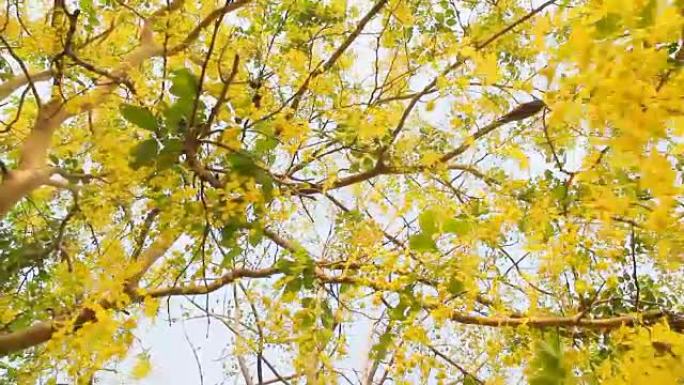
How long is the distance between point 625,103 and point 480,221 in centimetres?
106

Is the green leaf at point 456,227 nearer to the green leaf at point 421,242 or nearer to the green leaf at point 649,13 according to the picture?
the green leaf at point 421,242

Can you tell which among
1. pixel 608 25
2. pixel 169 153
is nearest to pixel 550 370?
pixel 608 25

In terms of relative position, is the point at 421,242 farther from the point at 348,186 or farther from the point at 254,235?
the point at 348,186

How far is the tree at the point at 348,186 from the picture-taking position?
784 millimetres

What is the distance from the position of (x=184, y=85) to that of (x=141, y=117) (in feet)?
0.36

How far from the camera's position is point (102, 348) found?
4.75 feet

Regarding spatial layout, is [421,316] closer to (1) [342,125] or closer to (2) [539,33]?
(1) [342,125]

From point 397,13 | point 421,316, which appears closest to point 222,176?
point 421,316

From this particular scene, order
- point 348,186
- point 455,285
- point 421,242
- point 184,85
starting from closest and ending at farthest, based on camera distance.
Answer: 1. point 184,85
2. point 421,242
3. point 455,285
4. point 348,186

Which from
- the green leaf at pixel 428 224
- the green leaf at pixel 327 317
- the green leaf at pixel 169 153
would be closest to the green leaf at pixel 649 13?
the green leaf at pixel 428 224

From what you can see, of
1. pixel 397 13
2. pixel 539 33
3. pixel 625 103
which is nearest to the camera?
pixel 625 103

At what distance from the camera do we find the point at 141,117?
1304 millimetres

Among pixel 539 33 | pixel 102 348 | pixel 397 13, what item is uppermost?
pixel 397 13

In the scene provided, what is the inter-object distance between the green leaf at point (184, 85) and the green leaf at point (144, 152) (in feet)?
0.35
